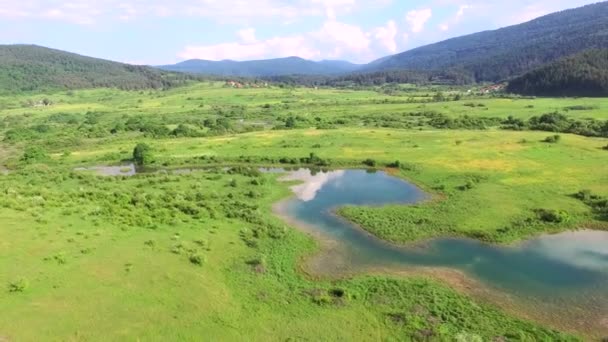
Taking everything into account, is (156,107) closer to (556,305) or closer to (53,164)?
(53,164)

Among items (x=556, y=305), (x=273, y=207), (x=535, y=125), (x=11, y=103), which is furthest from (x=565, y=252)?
(x=11, y=103)

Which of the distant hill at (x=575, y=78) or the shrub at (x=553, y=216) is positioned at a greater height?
the distant hill at (x=575, y=78)

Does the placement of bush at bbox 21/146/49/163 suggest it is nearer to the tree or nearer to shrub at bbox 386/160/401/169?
the tree

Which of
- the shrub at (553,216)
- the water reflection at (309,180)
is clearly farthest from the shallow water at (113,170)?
the shrub at (553,216)

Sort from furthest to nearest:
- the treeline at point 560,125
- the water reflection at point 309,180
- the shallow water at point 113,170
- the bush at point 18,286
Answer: the treeline at point 560,125 → the shallow water at point 113,170 → the water reflection at point 309,180 → the bush at point 18,286

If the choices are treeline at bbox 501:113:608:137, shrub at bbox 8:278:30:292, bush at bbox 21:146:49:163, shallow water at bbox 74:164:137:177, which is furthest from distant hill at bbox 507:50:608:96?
shrub at bbox 8:278:30:292

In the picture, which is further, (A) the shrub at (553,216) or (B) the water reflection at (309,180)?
(B) the water reflection at (309,180)

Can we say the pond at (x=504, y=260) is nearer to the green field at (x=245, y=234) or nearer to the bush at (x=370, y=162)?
the green field at (x=245, y=234)
